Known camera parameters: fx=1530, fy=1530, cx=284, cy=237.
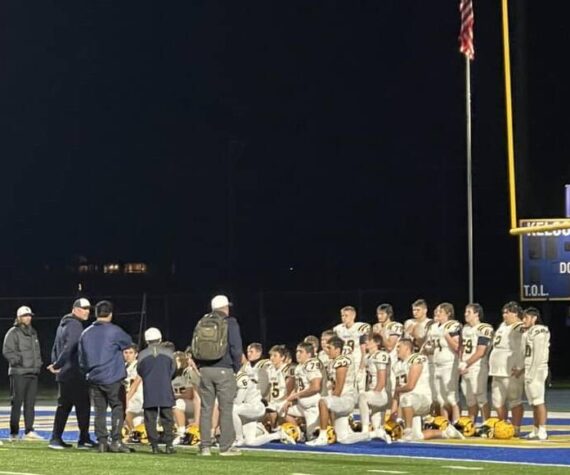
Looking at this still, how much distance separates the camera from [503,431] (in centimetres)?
1525

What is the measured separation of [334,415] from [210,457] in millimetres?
2124

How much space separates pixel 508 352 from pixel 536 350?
0.47 m

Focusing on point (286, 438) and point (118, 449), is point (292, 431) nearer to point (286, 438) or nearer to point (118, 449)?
point (286, 438)

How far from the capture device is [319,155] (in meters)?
66.6

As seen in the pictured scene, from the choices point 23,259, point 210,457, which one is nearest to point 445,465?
point 210,457

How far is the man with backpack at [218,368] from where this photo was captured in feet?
45.2

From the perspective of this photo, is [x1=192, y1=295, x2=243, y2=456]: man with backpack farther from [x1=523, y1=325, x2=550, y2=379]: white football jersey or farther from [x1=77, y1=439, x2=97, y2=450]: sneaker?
[x1=523, y1=325, x2=550, y2=379]: white football jersey

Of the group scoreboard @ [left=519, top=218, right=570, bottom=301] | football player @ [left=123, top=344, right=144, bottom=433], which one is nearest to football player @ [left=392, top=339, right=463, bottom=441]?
football player @ [left=123, top=344, right=144, bottom=433]

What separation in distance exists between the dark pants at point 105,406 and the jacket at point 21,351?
7.82ft

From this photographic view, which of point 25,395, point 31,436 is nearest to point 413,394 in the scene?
point 31,436

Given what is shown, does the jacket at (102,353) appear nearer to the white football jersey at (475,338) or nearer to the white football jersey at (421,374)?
the white football jersey at (421,374)

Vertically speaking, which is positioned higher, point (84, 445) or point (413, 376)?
point (413, 376)

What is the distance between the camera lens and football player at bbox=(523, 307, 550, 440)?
1516cm

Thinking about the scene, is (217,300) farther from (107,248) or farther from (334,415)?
(107,248)
